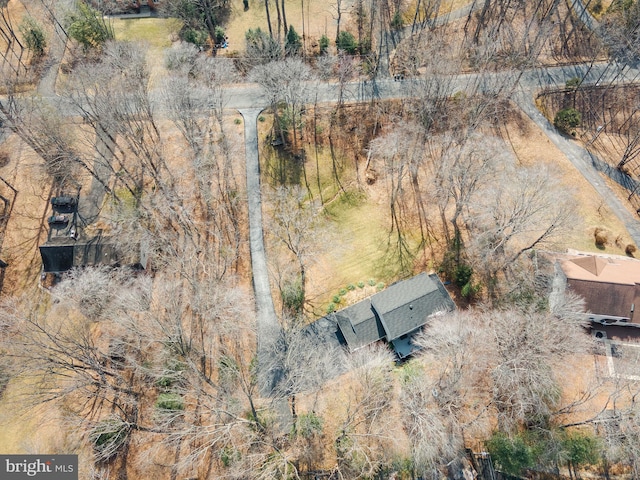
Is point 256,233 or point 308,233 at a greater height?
point 256,233

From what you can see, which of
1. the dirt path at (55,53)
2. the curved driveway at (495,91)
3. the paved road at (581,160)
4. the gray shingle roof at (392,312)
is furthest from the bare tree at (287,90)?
the paved road at (581,160)

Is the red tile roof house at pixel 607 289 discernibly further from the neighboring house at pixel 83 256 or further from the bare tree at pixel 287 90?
the neighboring house at pixel 83 256

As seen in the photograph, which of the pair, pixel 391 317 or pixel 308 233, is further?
pixel 308 233

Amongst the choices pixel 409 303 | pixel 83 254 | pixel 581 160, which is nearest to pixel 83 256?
pixel 83 254

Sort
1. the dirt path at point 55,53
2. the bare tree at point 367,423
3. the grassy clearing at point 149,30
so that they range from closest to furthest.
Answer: the bare tree at point 367,423 → the dirt path at point 55,53 → the grassy clearing at point 149,30

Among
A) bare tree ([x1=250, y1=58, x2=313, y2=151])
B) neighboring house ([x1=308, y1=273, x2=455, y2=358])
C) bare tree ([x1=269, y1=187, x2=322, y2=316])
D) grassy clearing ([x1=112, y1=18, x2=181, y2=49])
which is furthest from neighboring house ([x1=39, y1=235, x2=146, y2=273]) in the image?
grassy clearing ([x1=112, y1=18, x2=181, y2=49])

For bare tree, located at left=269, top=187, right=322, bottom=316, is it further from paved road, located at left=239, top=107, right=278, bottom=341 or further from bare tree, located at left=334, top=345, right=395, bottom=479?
bare tree, located at left=334, top=345, right=395, bottom=479

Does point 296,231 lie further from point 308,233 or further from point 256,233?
point 256,233
